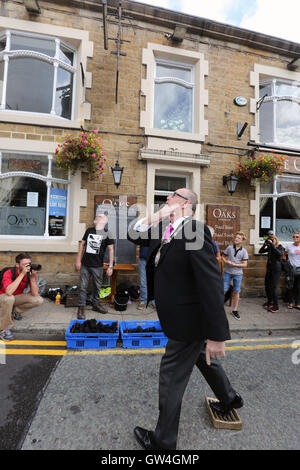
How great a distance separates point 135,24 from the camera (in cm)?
664

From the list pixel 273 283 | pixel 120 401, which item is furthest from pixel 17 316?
pixel 273 283

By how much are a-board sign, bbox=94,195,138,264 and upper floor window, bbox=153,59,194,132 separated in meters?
2.63

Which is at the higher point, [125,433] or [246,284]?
[246,284]

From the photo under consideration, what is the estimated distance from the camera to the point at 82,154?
566cm

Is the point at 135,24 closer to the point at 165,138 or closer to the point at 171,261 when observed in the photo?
the point at 165,138

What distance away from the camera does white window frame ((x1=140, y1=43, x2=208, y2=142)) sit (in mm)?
6598

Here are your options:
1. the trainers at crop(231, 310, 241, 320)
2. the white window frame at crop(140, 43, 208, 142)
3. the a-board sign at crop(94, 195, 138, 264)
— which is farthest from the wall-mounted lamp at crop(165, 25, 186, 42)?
the trainers at crop(231, 310, 241, 320)

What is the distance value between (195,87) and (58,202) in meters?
5.40

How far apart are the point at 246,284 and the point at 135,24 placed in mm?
8129

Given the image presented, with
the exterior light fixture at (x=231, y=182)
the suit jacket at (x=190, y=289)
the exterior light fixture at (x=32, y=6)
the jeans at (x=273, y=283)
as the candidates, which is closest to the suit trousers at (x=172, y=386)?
the suit jacket at (x=190, y=289)

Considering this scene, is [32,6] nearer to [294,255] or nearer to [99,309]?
[99,309]

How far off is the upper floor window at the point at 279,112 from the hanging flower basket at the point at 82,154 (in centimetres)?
548

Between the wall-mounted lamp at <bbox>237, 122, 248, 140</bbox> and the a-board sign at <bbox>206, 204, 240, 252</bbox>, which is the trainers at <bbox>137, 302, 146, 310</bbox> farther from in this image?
the wall-mounted lamp at <bbox>237, 122, 248, 140</bbox>
